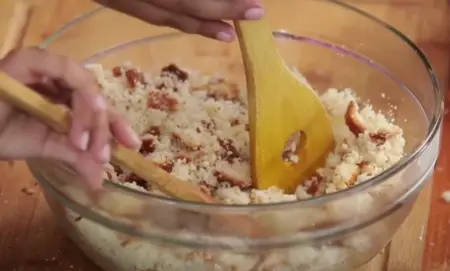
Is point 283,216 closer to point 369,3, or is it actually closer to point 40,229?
point 40,229

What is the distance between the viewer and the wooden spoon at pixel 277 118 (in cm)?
76

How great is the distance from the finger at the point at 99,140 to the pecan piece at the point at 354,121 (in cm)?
32

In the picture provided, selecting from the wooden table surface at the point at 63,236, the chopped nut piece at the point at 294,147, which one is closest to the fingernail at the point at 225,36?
the chopped nut piece at the point at 294,147

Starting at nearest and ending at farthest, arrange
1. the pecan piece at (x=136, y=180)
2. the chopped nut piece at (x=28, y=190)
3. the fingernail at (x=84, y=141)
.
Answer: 1. the fingernail at (x=84, y=141)
2. the pecan piece at (x=136, y=180)
3. the chopped nut piece at (x=28, y=190)

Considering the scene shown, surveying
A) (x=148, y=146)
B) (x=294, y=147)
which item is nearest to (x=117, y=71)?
(x=148, y=146)

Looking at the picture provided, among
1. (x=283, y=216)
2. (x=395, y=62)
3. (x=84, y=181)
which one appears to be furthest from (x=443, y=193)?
(x=84, y=181)

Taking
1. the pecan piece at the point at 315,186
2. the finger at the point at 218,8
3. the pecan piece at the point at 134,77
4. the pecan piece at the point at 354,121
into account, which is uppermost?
the finger at the point at 218,8

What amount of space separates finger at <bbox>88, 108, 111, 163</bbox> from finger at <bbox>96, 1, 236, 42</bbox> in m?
0.19

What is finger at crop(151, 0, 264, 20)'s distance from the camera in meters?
0.68

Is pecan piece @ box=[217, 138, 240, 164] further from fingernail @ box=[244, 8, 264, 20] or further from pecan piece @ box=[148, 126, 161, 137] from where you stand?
fingernail @ box=[244, 8, 264, 20]

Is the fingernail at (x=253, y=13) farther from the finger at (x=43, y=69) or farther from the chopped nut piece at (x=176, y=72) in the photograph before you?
the chopped nut piece at (x=176, y=72)

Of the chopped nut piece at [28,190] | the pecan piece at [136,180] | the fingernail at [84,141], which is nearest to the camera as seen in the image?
the fingernail at [84,141]

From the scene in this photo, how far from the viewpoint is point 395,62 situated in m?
0.88

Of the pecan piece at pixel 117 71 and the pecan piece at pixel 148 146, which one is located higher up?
the pecan piece at pixel 117 71
